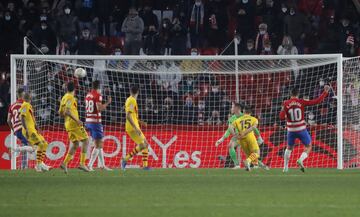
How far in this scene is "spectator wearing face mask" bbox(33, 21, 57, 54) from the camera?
1169 inches

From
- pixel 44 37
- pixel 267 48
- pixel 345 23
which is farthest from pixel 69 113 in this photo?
pixel 345 23

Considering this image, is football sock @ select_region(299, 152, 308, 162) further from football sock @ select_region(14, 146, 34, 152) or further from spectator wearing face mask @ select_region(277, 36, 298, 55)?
spectator wearing face mask @ select_region(277, 36, 298, 55)

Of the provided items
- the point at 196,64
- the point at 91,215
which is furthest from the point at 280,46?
the point at 91,215

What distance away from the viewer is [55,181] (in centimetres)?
1859

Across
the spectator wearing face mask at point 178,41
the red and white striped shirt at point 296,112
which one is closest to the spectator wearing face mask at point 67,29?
Result: the spectator wearing face mask at point 178,41

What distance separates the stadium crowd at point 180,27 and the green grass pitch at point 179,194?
30.4 feet

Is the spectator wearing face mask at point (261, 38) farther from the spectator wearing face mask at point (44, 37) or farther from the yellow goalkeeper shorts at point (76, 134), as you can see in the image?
the yellow goalkeeper shorts at point (76, 134)

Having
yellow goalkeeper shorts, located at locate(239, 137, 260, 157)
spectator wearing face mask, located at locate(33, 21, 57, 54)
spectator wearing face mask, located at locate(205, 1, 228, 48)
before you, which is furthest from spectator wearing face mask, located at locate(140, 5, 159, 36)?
yellow goalkeeper shorts, located at locate(239, 137, 260, 157)

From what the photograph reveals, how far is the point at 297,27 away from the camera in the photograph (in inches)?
1176

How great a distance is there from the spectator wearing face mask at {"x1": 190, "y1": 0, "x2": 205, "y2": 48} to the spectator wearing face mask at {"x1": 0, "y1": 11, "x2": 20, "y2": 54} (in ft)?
17.2

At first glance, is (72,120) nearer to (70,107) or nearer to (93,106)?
(70,107)

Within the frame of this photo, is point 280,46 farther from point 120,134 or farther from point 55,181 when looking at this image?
point 55,181

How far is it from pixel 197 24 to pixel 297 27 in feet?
9.88

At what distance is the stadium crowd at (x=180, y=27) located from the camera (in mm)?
29797
